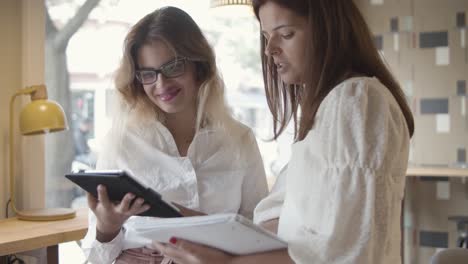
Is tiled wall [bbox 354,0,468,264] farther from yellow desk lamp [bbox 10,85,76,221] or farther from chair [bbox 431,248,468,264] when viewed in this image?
yellow desk lamp [bbox 10,85,76,221]

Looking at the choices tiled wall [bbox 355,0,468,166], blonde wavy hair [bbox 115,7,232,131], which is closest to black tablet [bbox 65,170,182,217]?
blonde wavy hair [bbox 115,7,232,131]

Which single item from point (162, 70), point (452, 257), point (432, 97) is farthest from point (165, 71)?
point (432, 97)

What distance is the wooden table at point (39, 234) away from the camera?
1.91m

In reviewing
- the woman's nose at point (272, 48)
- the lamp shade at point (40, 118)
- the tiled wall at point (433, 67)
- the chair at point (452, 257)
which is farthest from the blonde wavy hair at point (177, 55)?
the tiled wall at point (433, 67)

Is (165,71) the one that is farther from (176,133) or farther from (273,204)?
(273,204)

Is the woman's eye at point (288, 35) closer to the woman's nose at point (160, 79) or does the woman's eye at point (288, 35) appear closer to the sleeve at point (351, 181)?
the sleeve at point (351, 181)

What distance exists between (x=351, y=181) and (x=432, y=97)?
3.43m

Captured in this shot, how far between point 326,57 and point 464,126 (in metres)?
3.35

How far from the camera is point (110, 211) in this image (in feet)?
4.47

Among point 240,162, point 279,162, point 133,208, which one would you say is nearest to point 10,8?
point 240,162

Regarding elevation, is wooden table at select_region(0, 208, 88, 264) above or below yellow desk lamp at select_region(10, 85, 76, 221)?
below

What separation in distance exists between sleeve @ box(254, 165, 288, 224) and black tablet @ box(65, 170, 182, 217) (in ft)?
0.62

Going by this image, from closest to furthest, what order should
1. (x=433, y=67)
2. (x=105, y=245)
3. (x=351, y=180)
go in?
1. (x=351, y=180)
2. (x=105, y=245)
3. (x=433, y=67)

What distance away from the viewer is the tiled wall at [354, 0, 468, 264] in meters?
4.07
